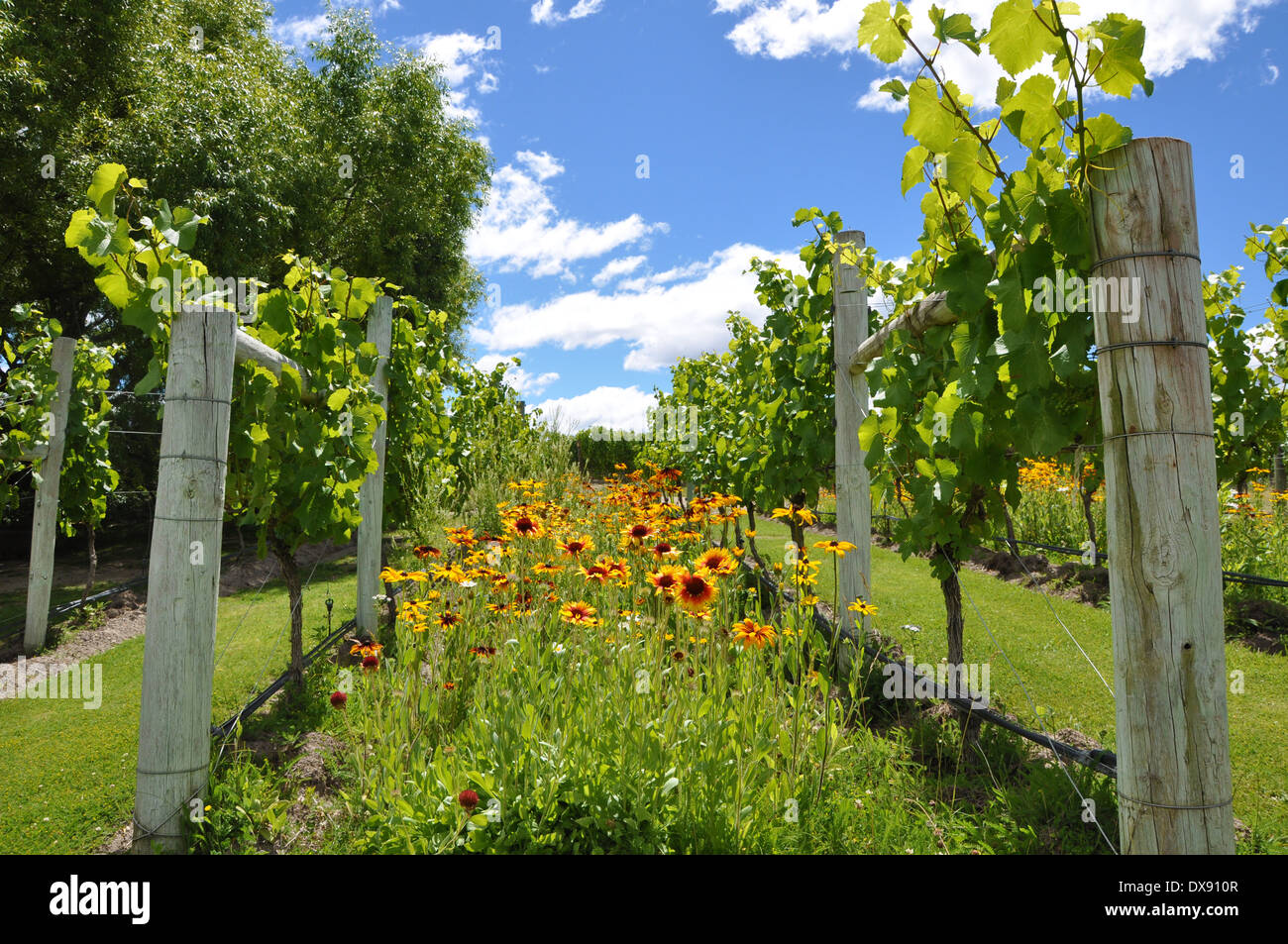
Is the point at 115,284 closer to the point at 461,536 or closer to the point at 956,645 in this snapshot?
the point at 461,536

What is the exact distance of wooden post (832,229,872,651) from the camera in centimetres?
432

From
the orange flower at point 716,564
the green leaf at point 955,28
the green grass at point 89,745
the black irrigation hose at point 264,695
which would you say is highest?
the green leaf at point 955,28

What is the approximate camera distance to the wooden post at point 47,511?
20.4 ft

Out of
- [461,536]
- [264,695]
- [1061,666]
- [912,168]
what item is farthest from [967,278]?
[264,695]

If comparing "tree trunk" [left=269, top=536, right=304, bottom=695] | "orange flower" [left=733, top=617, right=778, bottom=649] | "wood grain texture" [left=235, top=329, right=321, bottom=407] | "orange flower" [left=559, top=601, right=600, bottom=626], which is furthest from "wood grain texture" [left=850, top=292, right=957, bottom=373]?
"tree trunk" [left=269, top=536, right=304, bottom=695]

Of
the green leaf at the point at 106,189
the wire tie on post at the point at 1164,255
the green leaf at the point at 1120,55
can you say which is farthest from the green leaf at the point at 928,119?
the green leaf at the point at 106,189

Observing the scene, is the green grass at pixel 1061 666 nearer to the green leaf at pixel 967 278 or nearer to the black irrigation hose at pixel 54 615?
the green leaf at pixel 967 278

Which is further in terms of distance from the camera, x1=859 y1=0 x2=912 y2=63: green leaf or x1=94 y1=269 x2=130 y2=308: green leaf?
x1=94 y1=269 x2=130 y2=308: green leaf

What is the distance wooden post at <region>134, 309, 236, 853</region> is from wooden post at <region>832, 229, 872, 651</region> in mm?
3262

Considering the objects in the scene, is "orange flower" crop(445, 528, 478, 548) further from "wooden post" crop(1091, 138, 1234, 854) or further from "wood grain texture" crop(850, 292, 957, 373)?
"wooden post" crop(1091, 138, 1234, 854)

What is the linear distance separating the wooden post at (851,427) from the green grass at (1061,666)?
0.22 metres

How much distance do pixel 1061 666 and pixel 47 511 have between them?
27.5 feet
